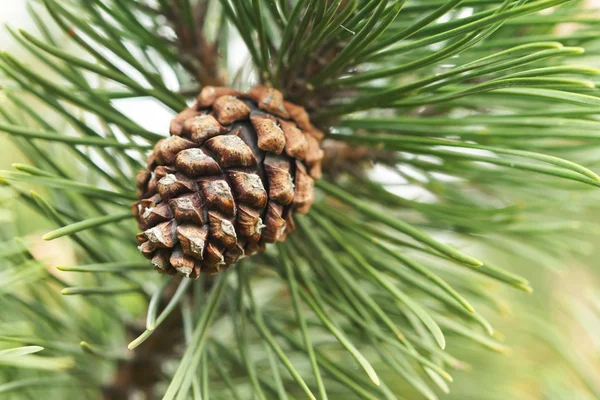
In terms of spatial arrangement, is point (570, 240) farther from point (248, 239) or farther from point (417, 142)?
point (248, 239)

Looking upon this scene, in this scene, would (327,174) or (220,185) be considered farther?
(327,174)

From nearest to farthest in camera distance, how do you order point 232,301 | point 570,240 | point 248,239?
point 248,239 → point 232,301 → point 570,240

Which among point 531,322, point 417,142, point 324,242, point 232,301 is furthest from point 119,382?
point 531,322
